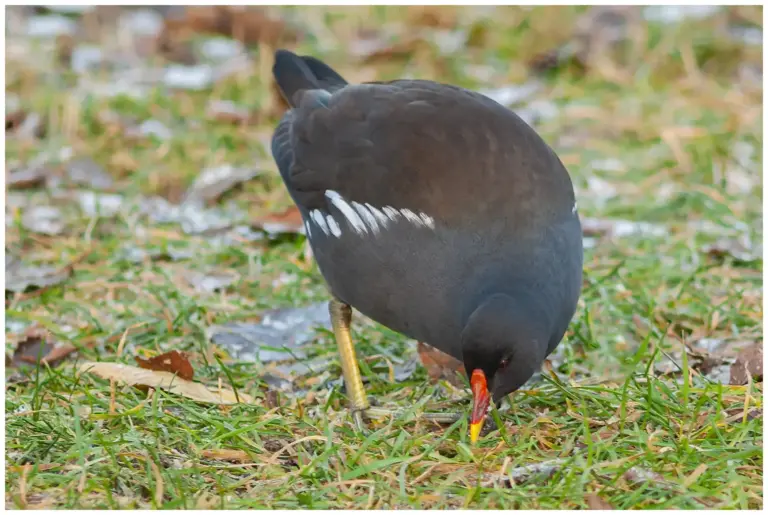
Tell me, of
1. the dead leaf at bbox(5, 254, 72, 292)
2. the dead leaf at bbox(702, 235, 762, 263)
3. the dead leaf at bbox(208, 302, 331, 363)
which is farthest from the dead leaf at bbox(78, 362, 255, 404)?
the dead leaf at bbox(702, 235, 762, 263)

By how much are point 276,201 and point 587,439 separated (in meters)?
3.14

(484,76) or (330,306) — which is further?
(484,76)

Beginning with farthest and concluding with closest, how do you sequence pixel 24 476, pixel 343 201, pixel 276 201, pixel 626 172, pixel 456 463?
pixel 626 172 < pixel 276 201 < pixel 343 201 < pixel 456 463 < pixel 24 476

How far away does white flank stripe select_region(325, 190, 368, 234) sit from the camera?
3.97 m

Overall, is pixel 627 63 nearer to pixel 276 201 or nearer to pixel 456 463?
pixel 276 201

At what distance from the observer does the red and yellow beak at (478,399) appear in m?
3.44

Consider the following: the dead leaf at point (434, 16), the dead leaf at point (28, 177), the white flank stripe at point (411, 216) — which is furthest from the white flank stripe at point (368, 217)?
the dead leaf at point (434, 16)

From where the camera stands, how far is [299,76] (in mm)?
4820

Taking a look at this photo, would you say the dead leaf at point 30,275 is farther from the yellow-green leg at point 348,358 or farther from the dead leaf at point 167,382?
the yellow-green leg at point 348,358

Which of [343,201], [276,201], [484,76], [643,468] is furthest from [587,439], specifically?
[484,76]

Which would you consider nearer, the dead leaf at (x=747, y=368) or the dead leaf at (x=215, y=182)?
the dead leaf at (x=747, y=368)

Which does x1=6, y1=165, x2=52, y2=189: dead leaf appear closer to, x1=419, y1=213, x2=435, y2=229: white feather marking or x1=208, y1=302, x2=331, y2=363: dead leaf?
x1=208, y1=302, x2=331, y2=363: dead leaf

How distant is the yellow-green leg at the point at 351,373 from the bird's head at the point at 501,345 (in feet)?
1.34

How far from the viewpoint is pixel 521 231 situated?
372cm
